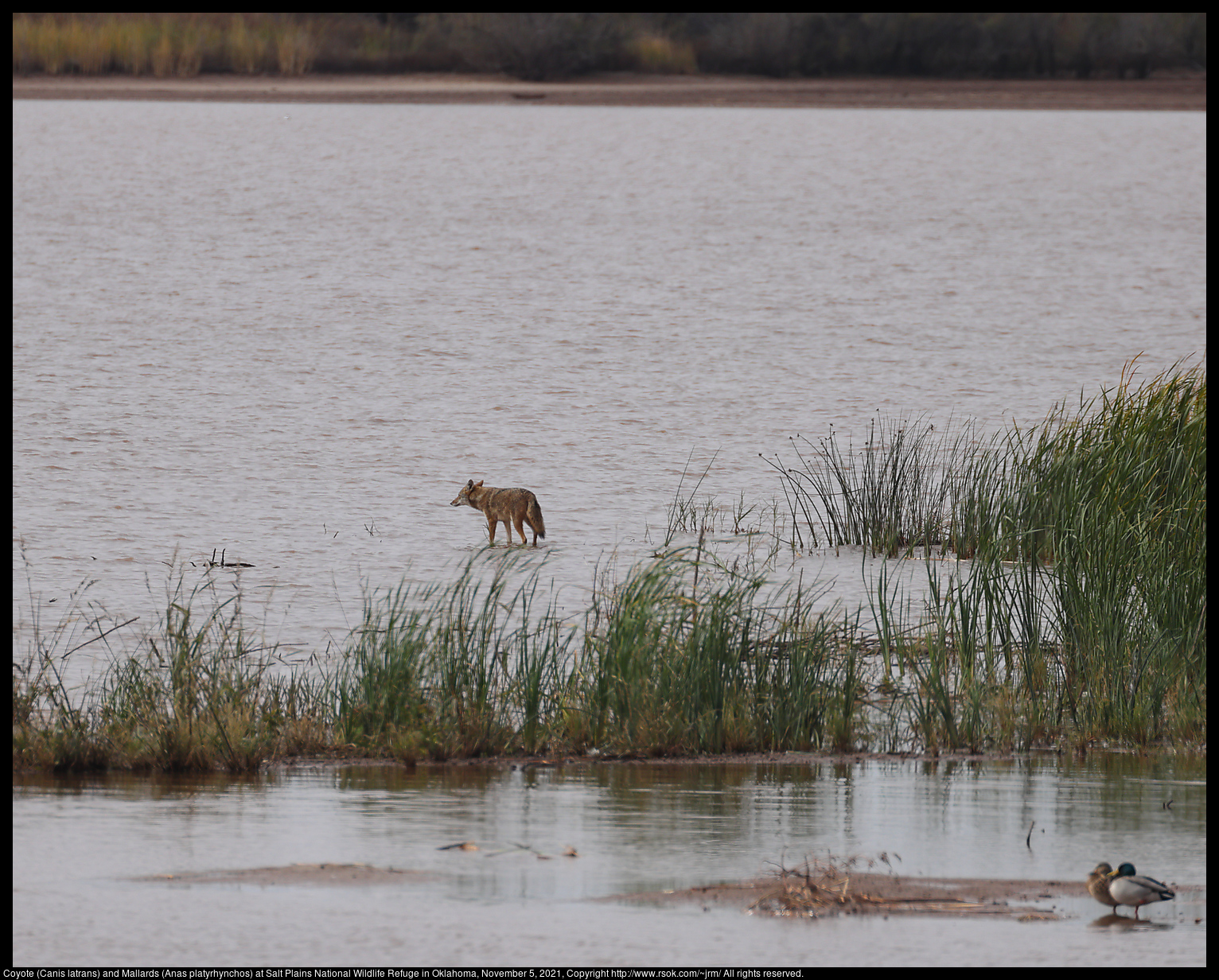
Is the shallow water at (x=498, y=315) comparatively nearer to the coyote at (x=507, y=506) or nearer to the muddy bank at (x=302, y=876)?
the coyote at (x=507, y=506)

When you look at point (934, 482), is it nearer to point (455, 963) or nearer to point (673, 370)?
point (673, 370)

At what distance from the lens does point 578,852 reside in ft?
18.9

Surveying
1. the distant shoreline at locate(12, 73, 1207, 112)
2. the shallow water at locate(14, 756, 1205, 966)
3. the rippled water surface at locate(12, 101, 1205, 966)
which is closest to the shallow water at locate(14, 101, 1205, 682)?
the rippled water surface at locate(12, 101, 1205, 966)

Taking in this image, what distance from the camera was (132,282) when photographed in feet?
70.9

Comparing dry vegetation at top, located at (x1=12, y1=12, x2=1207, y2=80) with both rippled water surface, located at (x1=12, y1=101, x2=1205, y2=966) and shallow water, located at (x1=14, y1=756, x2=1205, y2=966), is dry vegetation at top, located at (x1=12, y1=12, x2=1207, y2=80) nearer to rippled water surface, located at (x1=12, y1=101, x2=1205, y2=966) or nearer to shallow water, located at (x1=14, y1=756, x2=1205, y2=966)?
rippled water surface, located at (x1=12, y1=101, x2=1205, y2=966)

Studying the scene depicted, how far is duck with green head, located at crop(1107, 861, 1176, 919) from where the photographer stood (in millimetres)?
5195

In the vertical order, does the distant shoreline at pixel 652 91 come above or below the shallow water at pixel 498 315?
above

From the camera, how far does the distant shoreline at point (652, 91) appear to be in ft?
119

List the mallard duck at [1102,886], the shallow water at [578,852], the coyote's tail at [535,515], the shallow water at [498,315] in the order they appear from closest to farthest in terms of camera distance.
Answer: the shallow water at [578,852]
the mallard duck at [1102,886]
the coyote's tail at [535,515]
the shallow water at [498,315]

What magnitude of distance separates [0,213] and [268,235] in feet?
42.4

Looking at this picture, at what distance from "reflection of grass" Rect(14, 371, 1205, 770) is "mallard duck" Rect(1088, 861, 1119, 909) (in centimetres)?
168

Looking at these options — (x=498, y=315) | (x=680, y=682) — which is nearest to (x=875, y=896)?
(x=680, y=682)

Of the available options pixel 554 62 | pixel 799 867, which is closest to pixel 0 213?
pixel 799 867

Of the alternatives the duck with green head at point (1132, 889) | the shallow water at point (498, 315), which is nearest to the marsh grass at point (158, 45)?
the shallow water at point (498, 315)
